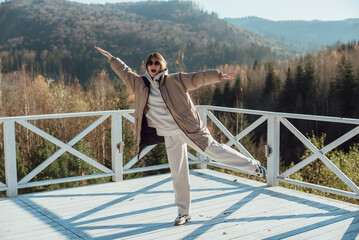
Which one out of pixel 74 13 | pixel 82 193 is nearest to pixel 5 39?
pixel 74 13

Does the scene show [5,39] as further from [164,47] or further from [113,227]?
[113,227]

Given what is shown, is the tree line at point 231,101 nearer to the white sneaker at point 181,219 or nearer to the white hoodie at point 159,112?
the white sneaker at point 181,219

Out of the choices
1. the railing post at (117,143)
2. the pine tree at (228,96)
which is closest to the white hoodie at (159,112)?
the railing post at (117,143)

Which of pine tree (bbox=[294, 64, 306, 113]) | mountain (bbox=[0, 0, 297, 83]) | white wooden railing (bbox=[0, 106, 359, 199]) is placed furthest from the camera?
mountain (bbox=[0, 0, 297, 83])

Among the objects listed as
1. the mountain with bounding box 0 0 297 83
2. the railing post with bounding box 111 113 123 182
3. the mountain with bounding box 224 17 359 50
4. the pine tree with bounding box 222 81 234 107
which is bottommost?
the pine tree with bounding box 222 81 234 107

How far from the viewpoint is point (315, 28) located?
452 ft

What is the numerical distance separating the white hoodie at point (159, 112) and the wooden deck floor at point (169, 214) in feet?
2.73

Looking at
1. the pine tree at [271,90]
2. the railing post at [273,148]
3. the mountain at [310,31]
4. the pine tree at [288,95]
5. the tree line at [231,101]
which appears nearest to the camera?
the railing post at [273,148]

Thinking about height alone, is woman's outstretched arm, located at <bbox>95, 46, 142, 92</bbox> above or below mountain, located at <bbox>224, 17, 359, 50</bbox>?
below

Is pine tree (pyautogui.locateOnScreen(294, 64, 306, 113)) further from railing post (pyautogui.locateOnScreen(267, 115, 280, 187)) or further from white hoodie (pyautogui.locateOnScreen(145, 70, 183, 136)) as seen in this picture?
white hoodie (pyautogui.locateOnScreen(145, 70, 183, 136))

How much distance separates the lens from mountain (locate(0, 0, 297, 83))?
49172 millimetres

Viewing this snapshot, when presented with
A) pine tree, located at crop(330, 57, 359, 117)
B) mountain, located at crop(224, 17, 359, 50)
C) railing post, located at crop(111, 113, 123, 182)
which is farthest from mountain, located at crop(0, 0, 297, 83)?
railing post, located at crop(111, 113, 123, 182)

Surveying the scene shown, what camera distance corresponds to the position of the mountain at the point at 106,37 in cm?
4917

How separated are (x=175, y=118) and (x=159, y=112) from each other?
0.17m
